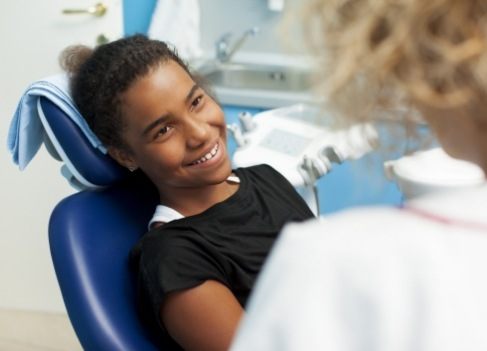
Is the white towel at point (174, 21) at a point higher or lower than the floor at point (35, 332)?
higher

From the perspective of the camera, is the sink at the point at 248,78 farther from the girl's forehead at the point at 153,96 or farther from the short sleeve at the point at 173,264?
the short sleeve at the point at 173,264

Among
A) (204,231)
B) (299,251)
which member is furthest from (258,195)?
(299,251)

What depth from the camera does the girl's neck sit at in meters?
1.20

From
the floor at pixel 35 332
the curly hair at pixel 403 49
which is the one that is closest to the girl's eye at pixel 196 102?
the curly hair at pixel 403 49

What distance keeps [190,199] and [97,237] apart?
0.61 ft

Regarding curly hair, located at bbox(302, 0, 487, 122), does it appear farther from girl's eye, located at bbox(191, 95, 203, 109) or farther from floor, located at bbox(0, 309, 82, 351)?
floor, located at bbox(0, 309, 82, 351)

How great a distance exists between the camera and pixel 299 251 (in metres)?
0.44

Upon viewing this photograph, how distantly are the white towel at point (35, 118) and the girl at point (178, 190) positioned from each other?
2cm

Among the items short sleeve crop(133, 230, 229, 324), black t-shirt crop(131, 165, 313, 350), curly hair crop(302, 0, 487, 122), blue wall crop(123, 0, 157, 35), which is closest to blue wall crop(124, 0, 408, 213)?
blue wall crop(123, 0, 157, 35)

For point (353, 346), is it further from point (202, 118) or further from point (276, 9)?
point (276, 9)

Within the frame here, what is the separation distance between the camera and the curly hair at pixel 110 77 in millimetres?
1142

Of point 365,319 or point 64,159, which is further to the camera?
point 64,159

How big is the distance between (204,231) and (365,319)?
740 mm

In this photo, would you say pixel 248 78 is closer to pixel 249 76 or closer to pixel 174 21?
pixel 249 76
